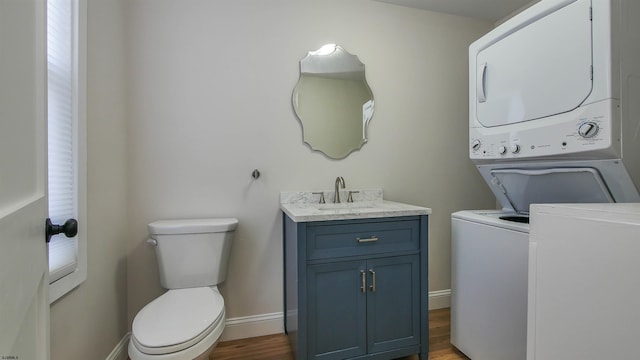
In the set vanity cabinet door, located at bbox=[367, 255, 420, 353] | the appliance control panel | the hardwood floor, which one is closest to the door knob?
vanity cabinet door, located at bbox=[367, 255, 420, 353]

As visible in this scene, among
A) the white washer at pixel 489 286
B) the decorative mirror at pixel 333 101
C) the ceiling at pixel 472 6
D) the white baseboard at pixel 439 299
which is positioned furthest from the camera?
the white baseboard at pixel 439 299

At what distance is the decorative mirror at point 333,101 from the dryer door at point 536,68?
76 cm

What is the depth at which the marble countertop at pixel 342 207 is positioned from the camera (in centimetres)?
149

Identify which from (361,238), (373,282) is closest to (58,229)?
(361,238)

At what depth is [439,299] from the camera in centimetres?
233

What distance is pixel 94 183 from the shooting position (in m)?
1.36

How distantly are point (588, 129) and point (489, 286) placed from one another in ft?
2.86

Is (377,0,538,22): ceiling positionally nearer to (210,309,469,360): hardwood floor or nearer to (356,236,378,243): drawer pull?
(356,236,378,243): drawer pull

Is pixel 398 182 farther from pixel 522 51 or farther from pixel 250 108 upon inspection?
pixel 250 108

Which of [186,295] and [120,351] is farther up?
[186,295]

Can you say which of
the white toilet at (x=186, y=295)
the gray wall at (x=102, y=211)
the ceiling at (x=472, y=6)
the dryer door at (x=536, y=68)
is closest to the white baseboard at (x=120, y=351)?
the gray wall at (x=102, y=211)

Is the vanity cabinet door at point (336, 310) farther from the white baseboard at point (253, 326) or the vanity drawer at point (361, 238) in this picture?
the white baseboard at point (253, 326)

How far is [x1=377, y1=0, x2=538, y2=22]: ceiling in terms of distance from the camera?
2146mm

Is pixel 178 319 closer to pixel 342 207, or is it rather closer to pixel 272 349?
pixel 272 349
